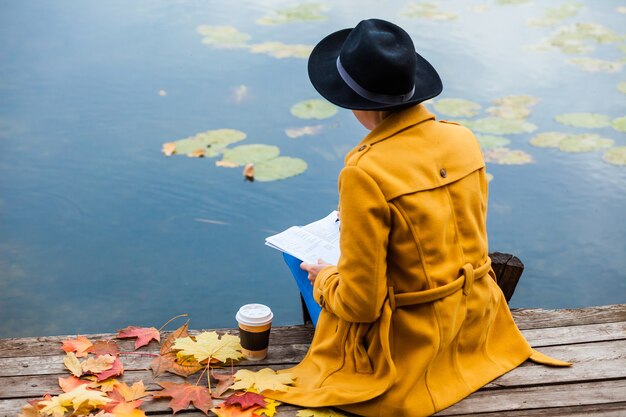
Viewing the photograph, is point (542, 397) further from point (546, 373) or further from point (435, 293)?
point (435, 293)

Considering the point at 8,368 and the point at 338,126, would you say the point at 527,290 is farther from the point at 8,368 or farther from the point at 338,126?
the point at 8,368

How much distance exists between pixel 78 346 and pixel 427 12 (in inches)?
192

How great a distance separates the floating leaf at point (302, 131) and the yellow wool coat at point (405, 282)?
2544mm

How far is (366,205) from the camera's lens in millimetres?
1617

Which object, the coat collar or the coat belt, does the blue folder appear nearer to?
the coat belt

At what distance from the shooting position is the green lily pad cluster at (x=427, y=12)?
622 cm

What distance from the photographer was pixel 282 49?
5438mm

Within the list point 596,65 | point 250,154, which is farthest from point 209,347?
point 596,65

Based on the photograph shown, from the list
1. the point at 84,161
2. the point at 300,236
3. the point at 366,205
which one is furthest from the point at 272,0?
the point at 366,205

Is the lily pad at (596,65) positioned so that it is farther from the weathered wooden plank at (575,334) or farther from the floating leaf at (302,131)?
the weathered wooden plank at (575,334)

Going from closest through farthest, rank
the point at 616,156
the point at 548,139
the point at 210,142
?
the point at 210,142
the point at 616,156
the point at 548,139

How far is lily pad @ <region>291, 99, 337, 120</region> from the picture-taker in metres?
4.63

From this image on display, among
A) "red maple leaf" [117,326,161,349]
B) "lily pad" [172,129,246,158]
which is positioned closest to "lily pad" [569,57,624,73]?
"lily pad" [172,129,246,158]

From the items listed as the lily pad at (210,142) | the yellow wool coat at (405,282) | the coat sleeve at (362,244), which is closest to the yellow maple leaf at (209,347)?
the yellow wool coat at (405,282)
